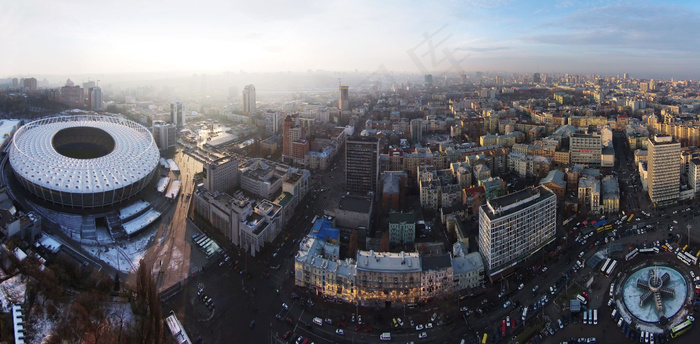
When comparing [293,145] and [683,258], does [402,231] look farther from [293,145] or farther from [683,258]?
[293,145]

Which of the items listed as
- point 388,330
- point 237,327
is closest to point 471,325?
point 388,330

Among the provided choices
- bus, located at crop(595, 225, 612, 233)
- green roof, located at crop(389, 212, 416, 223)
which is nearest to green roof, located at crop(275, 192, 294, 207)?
green roof, located at crop(389, 212, 416, 223)

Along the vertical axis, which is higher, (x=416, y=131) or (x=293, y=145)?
(x=416, y=131)

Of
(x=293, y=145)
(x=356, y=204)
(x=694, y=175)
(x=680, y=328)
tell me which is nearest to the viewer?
(x=680, y=328)

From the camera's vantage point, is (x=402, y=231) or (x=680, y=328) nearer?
(x=680, y=328)

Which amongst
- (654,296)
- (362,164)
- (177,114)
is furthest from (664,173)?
(177,114)

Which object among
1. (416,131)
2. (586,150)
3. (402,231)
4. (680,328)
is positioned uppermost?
(416,131)
